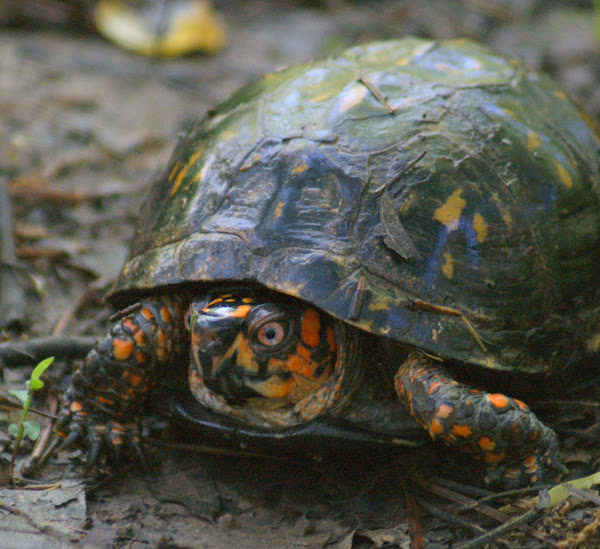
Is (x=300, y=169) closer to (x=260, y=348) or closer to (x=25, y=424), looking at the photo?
(x=260, y=348)

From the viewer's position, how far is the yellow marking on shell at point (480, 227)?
2.57 m

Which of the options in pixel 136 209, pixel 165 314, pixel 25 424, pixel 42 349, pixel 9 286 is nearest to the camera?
pixel 25 424

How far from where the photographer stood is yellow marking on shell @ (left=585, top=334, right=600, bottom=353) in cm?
281

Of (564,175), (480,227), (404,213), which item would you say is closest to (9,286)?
(404,213)

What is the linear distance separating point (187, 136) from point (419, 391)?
1701mm

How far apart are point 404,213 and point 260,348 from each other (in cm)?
72

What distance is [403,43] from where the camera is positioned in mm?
3354

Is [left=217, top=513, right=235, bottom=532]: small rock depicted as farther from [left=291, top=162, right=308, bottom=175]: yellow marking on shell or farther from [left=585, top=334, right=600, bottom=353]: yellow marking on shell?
[left=585, top=334, right=600, bottom=353]: yellow marking on shell

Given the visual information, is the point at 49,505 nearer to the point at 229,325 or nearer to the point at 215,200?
the point at 229,325

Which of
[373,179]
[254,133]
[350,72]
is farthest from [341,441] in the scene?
[350,72]

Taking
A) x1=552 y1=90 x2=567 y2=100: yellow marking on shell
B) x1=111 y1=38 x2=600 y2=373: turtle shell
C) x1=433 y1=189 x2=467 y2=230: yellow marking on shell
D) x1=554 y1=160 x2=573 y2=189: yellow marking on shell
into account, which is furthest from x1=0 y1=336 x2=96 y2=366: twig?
x1=552 y1=90 x2=567 y2=100: yellow marking on shell

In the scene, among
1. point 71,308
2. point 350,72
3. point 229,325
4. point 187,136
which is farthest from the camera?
point 71,308

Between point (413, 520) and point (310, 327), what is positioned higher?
point (310, 327)

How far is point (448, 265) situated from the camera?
2.50m
